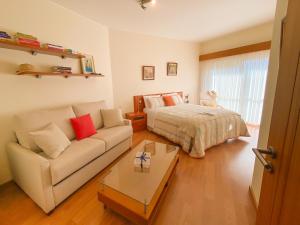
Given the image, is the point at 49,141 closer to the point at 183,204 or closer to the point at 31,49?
the point at 31,49

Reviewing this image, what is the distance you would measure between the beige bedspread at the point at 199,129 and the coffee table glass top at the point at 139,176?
627 mm

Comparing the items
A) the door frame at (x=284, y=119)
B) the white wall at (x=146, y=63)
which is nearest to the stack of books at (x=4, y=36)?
the white wall at (x=146, y=63)

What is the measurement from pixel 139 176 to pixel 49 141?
1107mm

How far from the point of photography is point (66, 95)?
102 inches

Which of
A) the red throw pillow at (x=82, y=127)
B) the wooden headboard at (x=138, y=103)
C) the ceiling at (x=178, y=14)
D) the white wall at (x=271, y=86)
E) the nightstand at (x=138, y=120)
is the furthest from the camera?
the wooden headboard at (x=138, y=103)

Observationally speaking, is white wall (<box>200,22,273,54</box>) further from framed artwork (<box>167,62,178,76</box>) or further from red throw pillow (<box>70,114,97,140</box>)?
red throw pillow (<box>70,114,97,140</box>)

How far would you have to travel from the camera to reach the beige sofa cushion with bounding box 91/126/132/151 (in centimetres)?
223

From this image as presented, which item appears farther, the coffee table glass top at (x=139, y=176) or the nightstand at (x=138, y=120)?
the nightstand at (x=138, y=120)

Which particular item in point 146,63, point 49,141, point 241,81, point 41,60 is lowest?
point 49,141

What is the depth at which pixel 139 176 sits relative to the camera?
161 cm

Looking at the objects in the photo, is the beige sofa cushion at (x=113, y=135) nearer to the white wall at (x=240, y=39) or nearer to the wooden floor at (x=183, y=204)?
the wooden floor at (x=183, y=204)

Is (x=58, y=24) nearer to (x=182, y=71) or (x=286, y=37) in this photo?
(x=286, y=37)

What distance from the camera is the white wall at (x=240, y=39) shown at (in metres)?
3.64

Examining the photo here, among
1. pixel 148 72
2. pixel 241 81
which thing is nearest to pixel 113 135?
pixel 148 72
